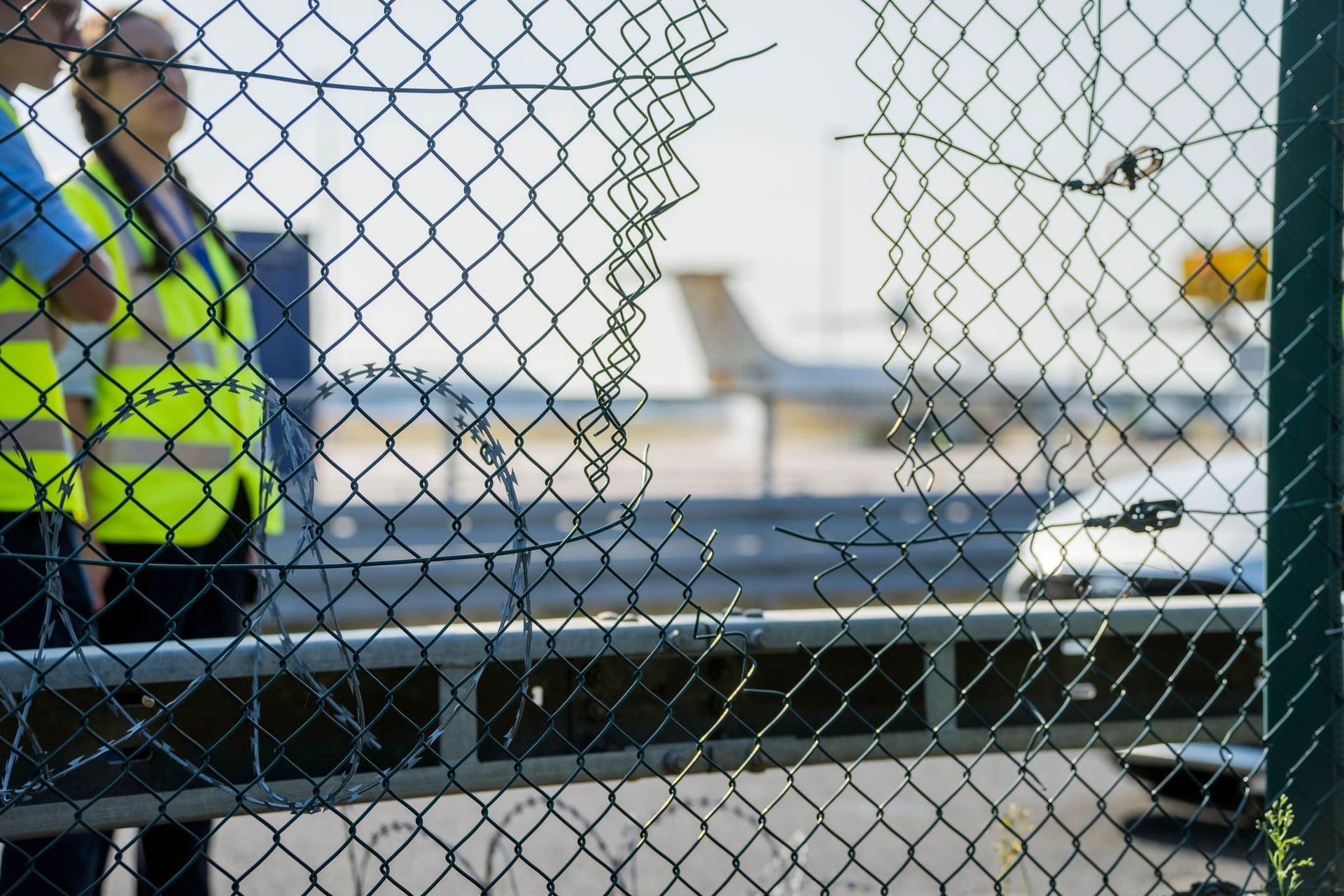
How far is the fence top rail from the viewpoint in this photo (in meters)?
1.89

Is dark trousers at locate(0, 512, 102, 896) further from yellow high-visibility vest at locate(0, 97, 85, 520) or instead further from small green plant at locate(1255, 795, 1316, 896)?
small green plant at locate(1255, 795, 1316, 896)

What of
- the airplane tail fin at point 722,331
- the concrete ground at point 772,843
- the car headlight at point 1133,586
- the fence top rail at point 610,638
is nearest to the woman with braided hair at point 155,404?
the fence top rail at point 610,638

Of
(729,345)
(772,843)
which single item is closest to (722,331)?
(729,345)

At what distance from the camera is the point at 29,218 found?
205 cm

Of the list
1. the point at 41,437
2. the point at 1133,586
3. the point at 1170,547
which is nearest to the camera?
the point at 41,437

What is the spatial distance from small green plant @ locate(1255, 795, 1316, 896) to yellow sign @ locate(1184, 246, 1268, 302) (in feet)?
3.53

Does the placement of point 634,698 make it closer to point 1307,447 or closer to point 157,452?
point 157,452

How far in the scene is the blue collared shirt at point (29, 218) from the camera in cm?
200

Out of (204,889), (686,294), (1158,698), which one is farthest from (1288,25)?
(686,294)

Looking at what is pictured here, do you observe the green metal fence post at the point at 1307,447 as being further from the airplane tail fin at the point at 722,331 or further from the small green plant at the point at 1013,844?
the airplane tail fin at the point at 722,331

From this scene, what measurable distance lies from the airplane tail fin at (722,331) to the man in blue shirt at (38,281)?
106 feet

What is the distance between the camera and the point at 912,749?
93.5 inches

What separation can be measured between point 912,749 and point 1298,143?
1512 millimetres

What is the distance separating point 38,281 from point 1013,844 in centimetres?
325
